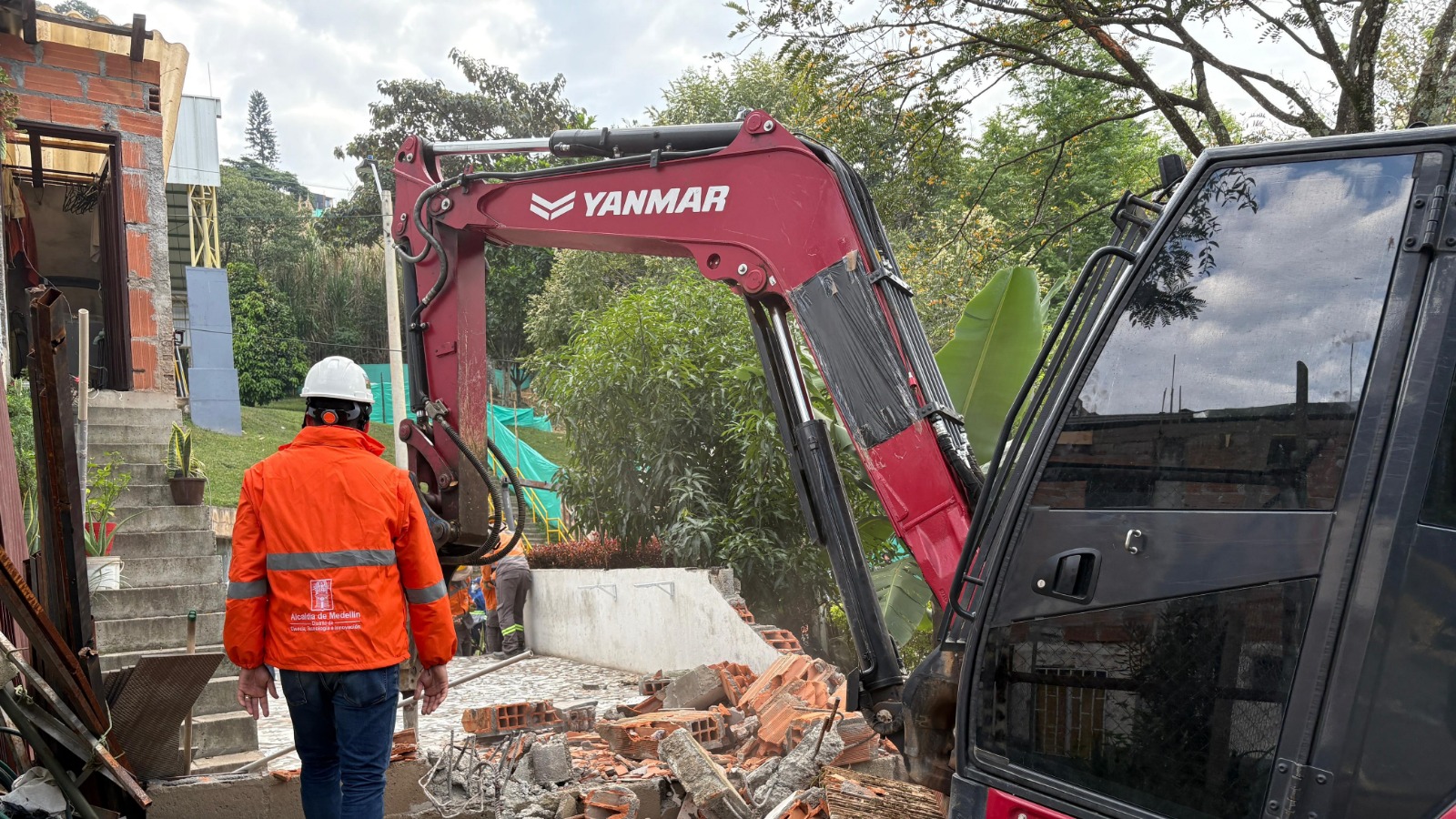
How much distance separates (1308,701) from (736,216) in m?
2.60

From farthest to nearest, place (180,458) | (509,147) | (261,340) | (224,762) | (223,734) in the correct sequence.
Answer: (261,340) → (180,458) → (223,734) → (224,762) → (509,147)

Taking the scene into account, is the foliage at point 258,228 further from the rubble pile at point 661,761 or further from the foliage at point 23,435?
the rubble pile at point 661,761

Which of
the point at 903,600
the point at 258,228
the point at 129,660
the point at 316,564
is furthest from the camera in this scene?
the point at 258,228

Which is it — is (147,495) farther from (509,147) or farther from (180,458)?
(509,147)

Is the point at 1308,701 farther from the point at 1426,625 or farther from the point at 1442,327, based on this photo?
the point at 1442,327

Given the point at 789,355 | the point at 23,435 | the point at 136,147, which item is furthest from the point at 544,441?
the point at 789,355

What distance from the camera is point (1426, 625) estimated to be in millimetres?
1971

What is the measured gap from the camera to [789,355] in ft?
13.5

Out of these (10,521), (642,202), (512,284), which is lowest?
(10,521)

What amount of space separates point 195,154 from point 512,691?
21244 mm

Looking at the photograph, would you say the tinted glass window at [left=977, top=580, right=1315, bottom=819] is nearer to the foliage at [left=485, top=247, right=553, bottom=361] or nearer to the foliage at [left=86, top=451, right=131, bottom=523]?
the foliage at [left=86, top=451, right=131, bottom=523]

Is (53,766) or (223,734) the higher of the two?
(53,766)

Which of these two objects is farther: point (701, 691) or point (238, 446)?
point (238, 446)

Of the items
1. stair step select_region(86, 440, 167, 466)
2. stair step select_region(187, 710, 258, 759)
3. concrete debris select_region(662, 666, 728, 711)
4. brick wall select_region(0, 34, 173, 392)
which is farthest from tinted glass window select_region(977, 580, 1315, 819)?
brick wall select_region(0, 34, 173, 392)
